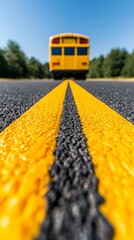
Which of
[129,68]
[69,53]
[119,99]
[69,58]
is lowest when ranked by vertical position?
[119,99]

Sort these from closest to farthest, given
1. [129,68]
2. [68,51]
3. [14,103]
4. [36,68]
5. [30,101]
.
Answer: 1. [14,103]
2. [30,101]
3. [68,51]
4. [129,68]
5. [36,68]

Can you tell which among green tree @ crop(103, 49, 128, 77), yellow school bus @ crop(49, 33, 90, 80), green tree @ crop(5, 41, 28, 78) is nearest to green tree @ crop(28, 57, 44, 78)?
green tree @ crop(5, 41, 28, 78)

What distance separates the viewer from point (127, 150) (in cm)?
97

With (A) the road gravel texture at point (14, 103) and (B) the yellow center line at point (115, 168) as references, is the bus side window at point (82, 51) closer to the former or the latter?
(A) the road gravel texture at point (14, 103)

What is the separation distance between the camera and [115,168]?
0.76 meters

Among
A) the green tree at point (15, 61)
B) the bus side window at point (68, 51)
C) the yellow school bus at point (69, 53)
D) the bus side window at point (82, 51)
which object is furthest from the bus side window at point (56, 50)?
the green tree at point (15, 61)

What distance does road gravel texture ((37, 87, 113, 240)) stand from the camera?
44 cm

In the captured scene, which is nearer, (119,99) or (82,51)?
(119,99)

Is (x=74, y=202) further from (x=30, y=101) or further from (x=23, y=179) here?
(x=30, y=101)

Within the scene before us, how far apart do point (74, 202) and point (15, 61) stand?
58859 millimetres

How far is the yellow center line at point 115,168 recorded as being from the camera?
0.49 meters

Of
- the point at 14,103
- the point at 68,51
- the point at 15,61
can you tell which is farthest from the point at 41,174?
the point at 15,61

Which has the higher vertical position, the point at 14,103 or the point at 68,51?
the point at 68,51

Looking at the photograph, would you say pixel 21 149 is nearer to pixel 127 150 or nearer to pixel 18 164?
pixel 18 164
